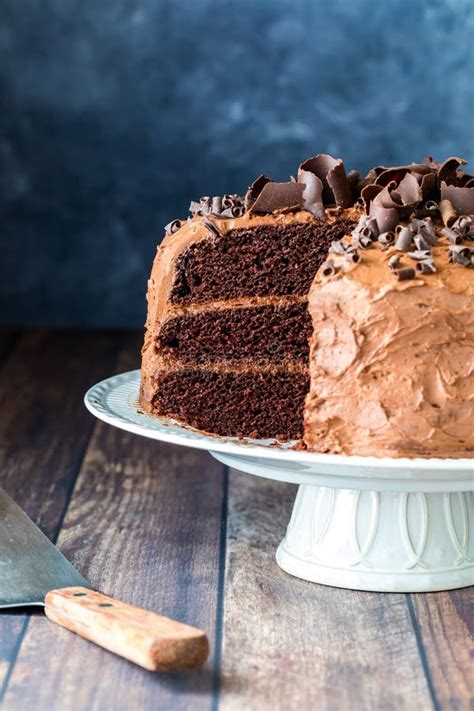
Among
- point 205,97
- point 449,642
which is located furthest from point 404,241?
point 205,97

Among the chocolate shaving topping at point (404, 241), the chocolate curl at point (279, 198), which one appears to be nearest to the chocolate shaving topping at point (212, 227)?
the chocolate curl at point (279, 198)

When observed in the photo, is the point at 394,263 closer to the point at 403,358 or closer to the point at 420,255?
the point at 420,255

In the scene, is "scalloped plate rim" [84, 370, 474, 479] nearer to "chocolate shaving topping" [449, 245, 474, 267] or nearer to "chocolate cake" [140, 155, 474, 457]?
"chocolate cake" [140, 155, 474, 457]

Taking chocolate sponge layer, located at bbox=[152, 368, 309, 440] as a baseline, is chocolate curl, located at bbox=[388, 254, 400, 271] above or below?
above

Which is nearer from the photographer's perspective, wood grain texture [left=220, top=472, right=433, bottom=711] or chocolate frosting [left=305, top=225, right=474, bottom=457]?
wood grain texture [left=220, top=472, right=433, bottom=711]

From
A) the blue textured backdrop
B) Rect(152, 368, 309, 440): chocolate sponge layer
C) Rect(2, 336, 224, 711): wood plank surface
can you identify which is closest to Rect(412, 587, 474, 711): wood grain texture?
Rect(2, 336, 224, 711): wood plank surface
